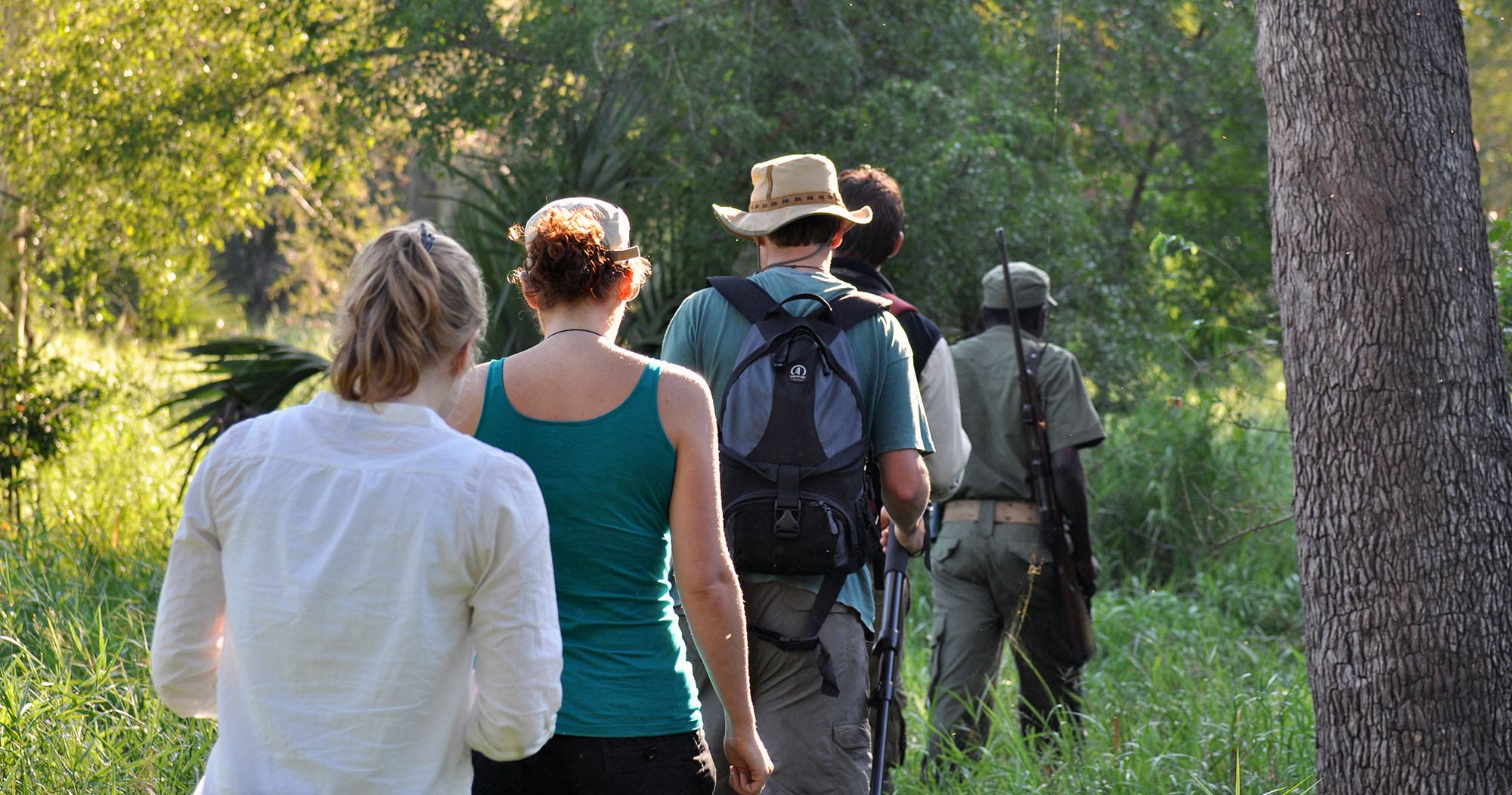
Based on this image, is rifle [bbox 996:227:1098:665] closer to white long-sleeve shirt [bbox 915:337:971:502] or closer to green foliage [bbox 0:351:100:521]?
white long-sleeve shirt [bbox 915:337:971:502]

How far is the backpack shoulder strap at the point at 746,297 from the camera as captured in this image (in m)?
3.19

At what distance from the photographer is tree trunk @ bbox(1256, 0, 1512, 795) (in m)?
3.22

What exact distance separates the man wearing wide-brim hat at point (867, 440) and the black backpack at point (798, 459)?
0.04m

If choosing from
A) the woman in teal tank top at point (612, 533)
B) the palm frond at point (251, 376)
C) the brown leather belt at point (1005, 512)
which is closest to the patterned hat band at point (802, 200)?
the woman in teal tank top at point (612, 533)

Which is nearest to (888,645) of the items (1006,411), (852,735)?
(852,735)

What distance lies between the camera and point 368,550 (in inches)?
73.9

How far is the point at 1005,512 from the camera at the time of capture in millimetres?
5195

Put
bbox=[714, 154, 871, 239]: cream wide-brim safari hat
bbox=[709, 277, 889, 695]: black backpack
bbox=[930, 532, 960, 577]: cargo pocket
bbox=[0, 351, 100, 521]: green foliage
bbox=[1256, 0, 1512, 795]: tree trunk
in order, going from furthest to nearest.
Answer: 1. bbox=[0, 351, 100, 521]: green foliage
2. bbox=[930, 532, 960, 577]: cargo pocket
3. bbox=[714, 154, 871, 239]: cream wide-brim safari hat
4. bbox=[1256, 0, 1512, 795]: tree trunk
5. bbox=[709, 277, 889, 695]: black backpack

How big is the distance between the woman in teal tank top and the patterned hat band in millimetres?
1010

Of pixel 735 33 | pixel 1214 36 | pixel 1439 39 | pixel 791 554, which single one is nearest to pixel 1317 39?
pixel 1439 39

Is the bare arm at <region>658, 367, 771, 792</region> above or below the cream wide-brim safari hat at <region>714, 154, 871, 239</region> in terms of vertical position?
below

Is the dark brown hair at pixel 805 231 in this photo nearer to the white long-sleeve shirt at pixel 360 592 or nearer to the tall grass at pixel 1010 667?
the white long-sleeve shirt at pixel 360 592

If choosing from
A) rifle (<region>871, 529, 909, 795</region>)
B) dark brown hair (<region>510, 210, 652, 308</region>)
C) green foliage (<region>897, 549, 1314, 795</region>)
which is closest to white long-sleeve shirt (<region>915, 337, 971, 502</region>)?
rifle (<region>871, 529, 909, 795</region>)

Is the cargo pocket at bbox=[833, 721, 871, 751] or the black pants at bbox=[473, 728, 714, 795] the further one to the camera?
the cargo pocket at bbox=[833, 721, 871, 751]
